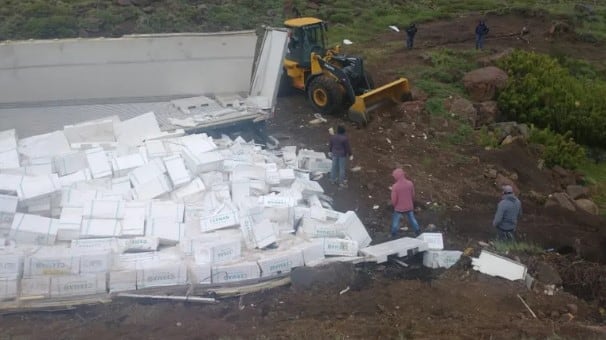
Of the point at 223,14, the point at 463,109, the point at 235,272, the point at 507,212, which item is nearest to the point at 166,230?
the point at 235,272

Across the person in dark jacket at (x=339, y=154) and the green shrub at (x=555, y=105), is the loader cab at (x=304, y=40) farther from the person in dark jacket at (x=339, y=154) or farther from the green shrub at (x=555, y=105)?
the green shrub at (x=555, y=105)

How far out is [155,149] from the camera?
10.3 m

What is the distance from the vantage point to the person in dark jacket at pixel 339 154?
10680 millimetres

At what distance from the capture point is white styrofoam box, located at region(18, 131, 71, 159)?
1034 cm

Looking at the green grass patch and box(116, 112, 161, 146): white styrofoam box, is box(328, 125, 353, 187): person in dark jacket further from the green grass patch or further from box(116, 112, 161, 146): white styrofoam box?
box(116, 112, 161, 146): white styrofoam box

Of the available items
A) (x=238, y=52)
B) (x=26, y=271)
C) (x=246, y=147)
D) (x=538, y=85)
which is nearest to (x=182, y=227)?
(x=26, y=271)

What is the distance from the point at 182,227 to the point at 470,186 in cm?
542

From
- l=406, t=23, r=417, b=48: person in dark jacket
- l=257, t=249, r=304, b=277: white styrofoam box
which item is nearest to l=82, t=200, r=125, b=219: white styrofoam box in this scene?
l=257, t=249, r=304, b=277: white styrofoam box

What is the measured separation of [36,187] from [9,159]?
135 centimetres

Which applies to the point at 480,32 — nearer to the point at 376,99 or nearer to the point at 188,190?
the point at 376,99

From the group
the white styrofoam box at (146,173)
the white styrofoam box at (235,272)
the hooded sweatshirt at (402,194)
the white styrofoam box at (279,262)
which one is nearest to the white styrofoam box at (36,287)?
the white styrofoam box at (235,272)

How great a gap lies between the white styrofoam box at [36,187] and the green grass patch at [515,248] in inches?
244

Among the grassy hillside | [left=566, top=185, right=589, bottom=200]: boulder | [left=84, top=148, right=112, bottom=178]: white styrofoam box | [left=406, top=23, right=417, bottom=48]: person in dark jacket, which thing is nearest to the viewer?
[left=84, top=148, right=112, bottom=178]: white styrofoam box

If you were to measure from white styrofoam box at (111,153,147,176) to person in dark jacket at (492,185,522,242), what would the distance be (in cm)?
529
